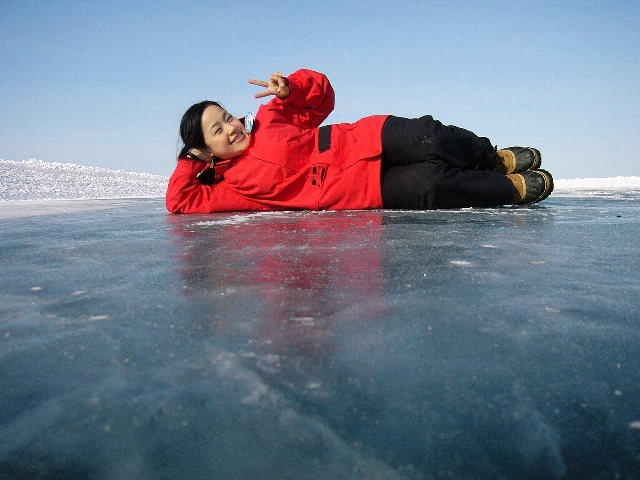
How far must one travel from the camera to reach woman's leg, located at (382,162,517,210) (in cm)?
284

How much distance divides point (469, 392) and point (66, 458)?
0.40 meters

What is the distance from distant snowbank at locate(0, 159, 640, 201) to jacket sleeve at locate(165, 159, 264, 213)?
3.19 m

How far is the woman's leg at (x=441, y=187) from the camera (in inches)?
112

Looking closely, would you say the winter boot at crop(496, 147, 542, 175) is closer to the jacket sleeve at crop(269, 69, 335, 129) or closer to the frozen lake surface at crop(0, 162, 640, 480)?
the jacket sleeve at crop(269, 69, 335, 129)

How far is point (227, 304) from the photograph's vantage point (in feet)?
3.09

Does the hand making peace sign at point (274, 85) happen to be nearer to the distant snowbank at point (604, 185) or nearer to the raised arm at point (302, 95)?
the raised arm at point (302, 95)

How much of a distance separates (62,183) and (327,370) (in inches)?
318

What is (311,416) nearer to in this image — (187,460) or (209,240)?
(187,460)

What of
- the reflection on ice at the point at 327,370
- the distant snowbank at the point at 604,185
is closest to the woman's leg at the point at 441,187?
the reflection on ice at the point at 327,370

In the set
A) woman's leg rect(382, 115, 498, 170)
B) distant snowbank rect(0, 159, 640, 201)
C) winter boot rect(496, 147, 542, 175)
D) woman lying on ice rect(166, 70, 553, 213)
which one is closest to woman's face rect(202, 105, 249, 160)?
woman lying on ice rect(166, 70, 553, 213)

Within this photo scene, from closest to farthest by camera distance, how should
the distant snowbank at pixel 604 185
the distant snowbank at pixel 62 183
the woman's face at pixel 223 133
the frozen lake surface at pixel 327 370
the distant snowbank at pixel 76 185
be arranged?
1. the frozen lake surface at pixel 327 370
2. the woman's face at pixel 223 133
3. the distant snowbank at pixel 76 185
4. the distant snowbank at pixel 62 183
5. the distant snowbank at pixel 604 185

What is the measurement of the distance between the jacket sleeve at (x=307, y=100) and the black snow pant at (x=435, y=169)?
0.60 meters

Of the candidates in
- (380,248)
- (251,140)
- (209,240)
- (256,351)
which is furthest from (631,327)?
(251,140)

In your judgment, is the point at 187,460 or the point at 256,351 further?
the point at 256,351
